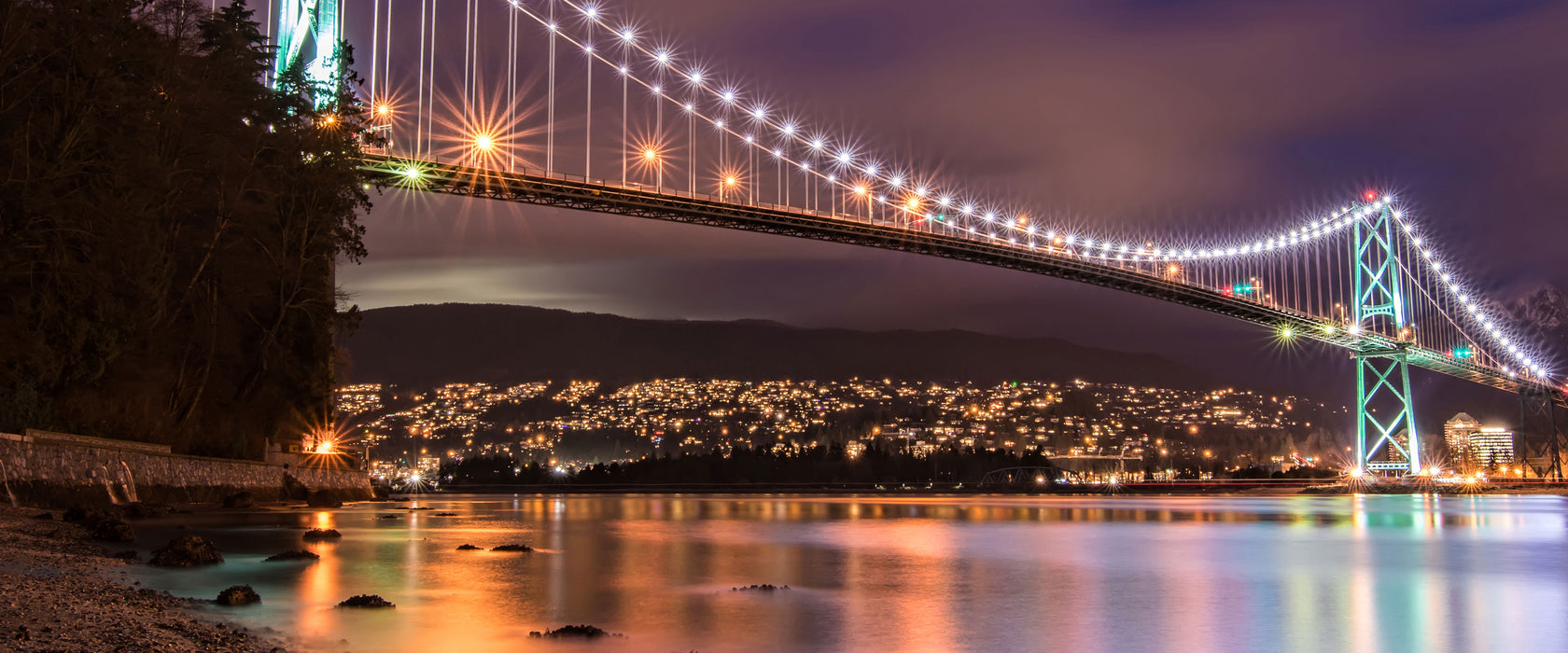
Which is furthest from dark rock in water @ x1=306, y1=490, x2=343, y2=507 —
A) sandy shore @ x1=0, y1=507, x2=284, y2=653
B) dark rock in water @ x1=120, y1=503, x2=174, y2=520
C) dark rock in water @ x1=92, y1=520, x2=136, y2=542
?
sandy shore @ x1=0, y1=507, x2=284, y2=653

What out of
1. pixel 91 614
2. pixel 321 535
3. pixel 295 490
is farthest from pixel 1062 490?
pixel 91 614

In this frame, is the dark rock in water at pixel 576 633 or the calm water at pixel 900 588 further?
the calm water at pixel 900 588

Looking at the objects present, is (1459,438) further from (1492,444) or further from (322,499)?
(322,499)

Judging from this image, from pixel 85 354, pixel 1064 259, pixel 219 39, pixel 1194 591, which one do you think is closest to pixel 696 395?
pixel 1064 259

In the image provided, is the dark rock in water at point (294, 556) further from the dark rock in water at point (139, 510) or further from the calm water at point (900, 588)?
the dark rock in water at point (139, 510)

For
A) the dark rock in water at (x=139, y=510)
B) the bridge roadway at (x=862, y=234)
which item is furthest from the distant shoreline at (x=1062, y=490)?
the dark rock in water at (x=139, y=510)

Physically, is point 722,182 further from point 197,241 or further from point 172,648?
point 172,648
